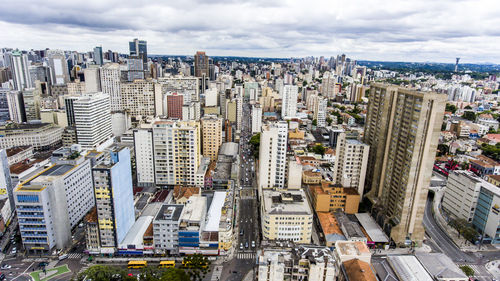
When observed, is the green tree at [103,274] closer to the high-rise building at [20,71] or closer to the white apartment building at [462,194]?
the white apartment building at [462,194]

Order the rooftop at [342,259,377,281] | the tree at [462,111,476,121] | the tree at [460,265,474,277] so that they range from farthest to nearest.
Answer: the tree at [462,111,476,121]
the tree at [460,265,474,277]
the rooftop at [342,259,377,281]

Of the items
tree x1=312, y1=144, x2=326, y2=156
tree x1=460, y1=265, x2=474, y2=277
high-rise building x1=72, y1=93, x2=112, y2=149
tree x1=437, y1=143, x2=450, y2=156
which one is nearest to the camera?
tree x1=460, y1=265, x2=474, y2=277

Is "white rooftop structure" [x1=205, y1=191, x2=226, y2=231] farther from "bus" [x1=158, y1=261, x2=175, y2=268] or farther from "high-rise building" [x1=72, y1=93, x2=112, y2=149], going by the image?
"high-rise building" [x1=72, y1=93, x2=112, y2=149]

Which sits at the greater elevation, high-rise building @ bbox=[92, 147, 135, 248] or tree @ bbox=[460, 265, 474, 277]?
high-rise building @ bbox=[92, 147, 135, 248]

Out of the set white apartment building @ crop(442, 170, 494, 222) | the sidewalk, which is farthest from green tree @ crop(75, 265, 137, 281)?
white apartment building @ crop(442, 170, 494, 222)

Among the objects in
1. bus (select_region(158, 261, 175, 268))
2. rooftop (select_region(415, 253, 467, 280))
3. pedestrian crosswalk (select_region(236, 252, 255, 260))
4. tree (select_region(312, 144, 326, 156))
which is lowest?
pedestrian crosswalk (select_region(236, 252, 255, 260))

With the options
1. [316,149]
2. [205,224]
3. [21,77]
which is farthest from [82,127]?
[21,77]

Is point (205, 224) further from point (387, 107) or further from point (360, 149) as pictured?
point (387, 107)
